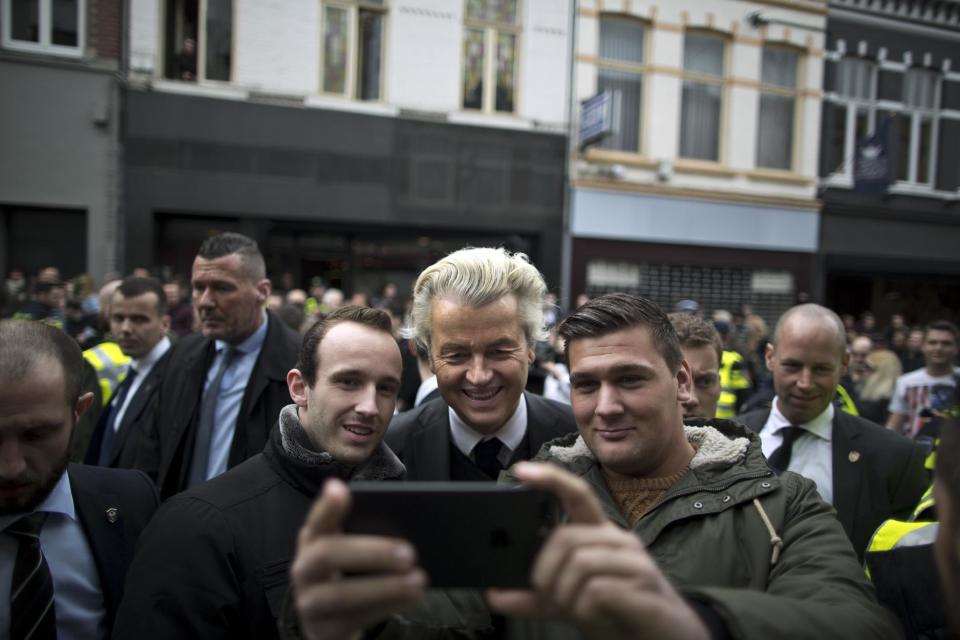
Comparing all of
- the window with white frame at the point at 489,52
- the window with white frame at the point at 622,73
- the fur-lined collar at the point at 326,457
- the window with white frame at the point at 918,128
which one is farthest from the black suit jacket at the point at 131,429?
the window with white frame at the point at 918,128

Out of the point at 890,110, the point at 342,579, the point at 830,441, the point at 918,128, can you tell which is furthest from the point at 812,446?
the point at 918,128

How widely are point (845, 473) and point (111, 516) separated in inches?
112

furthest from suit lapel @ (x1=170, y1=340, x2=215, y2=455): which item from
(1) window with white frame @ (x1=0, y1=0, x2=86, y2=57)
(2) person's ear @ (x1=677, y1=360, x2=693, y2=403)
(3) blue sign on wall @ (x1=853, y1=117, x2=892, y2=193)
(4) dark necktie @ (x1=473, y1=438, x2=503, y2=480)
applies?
(3) blue sign on wall @ (x1=853, y1=117, x2=892, y2=193)

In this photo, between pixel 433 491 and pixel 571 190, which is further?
pixel 571 190

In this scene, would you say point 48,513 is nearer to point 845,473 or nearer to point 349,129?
point 845,473

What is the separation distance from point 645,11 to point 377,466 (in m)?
13.6

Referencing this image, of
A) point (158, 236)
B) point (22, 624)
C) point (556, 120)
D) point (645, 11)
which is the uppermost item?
point (645, 11)

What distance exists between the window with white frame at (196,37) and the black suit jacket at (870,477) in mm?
11411

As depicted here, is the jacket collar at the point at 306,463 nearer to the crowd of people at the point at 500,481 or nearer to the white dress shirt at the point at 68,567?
the crowd of people at the point at 500,481

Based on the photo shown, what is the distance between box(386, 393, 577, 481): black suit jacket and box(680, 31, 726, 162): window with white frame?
1274cm

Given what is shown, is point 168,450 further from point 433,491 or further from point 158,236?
point 158,236

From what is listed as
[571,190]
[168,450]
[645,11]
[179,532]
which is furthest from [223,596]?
[645,11]

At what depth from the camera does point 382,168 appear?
1241 cm

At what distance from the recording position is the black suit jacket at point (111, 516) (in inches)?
80.7
